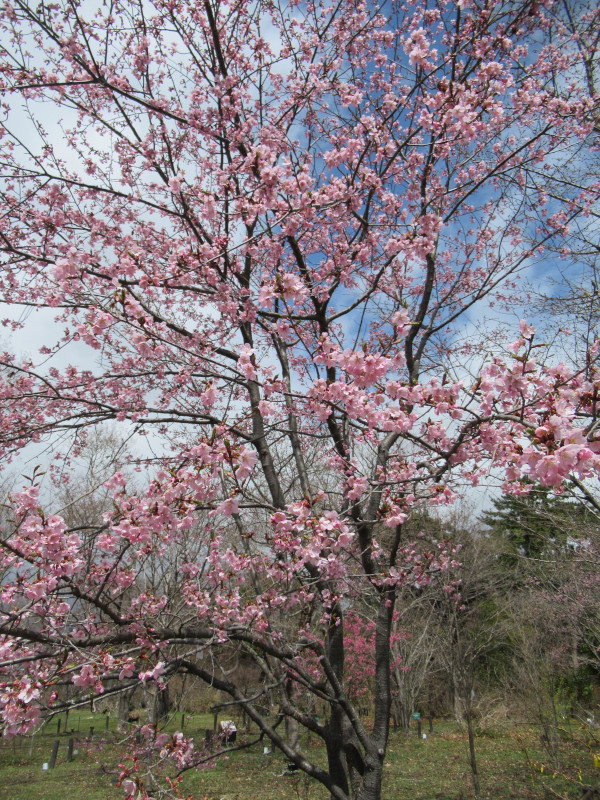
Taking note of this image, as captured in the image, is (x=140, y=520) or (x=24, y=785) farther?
(x=24, y=785)

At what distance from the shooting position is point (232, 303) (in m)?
3.54

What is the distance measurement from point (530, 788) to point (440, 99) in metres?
10.7

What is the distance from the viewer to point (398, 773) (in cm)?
1015

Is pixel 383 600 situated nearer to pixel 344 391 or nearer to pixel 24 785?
pixel 344 391

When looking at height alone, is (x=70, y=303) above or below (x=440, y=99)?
below

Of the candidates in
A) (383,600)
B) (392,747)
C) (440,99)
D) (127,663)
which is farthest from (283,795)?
(440,99)

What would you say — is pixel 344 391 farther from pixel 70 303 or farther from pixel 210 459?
pixel 70 303

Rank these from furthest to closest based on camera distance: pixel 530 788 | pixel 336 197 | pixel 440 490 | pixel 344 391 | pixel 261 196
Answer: pixel 530 788 < pixel 336 197 < pixel 261 196 < pixel 440 490 < pixel 344 391

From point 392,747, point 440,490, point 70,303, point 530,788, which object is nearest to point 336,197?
point 440,490

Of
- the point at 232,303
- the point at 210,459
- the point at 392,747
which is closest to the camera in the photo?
the point at 210,459

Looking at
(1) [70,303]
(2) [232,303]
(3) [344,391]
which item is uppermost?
(1) [70,303]

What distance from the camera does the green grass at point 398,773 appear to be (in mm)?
8172

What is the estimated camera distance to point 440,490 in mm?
2656

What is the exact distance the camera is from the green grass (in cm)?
817
